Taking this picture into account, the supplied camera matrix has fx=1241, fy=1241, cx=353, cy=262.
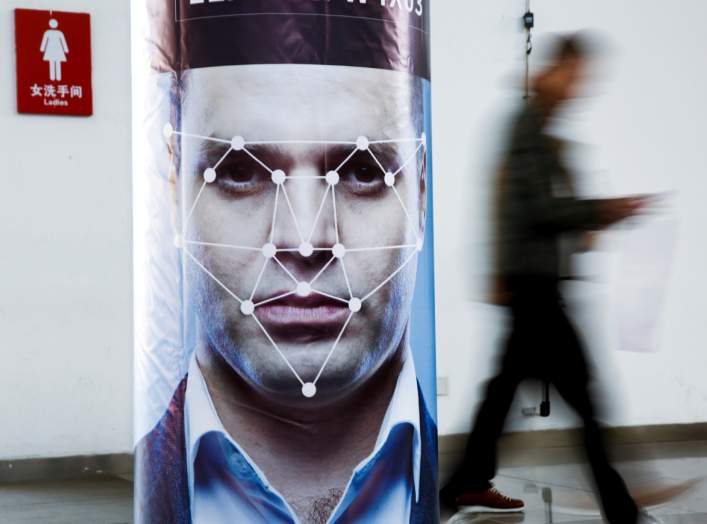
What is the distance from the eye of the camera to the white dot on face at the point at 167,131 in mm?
2766

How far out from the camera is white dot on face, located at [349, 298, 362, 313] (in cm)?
277

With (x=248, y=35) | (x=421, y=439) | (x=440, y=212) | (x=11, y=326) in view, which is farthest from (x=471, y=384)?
(x=248, y=35)

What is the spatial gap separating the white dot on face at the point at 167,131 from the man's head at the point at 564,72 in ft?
7.30

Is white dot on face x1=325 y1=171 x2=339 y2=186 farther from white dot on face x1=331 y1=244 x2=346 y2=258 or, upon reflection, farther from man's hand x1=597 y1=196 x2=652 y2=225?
man's hand x1=597 y1=196 x2=652 y2=225

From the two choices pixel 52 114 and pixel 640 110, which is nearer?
pixel 52 114

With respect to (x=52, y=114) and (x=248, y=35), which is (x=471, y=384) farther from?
(x=248, y=35)

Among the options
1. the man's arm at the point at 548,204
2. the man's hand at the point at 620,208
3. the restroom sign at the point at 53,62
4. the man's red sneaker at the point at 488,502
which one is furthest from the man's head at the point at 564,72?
the restroom sign at the point at 53,62

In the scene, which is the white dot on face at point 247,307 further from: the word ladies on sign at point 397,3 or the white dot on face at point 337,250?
the word ladies on sign at point 397,3

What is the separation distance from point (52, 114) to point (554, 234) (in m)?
3.20

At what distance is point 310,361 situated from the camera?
9.05 ft

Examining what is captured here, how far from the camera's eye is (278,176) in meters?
2.69

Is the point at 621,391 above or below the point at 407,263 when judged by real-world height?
below

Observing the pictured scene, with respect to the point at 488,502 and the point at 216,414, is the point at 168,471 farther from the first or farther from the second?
the point at 488,502

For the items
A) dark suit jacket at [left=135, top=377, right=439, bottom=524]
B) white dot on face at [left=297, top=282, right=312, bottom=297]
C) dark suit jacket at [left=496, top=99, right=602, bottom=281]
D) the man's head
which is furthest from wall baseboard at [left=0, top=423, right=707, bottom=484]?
white dot on face at [left=297, top=282, right=312, bottom=297]
